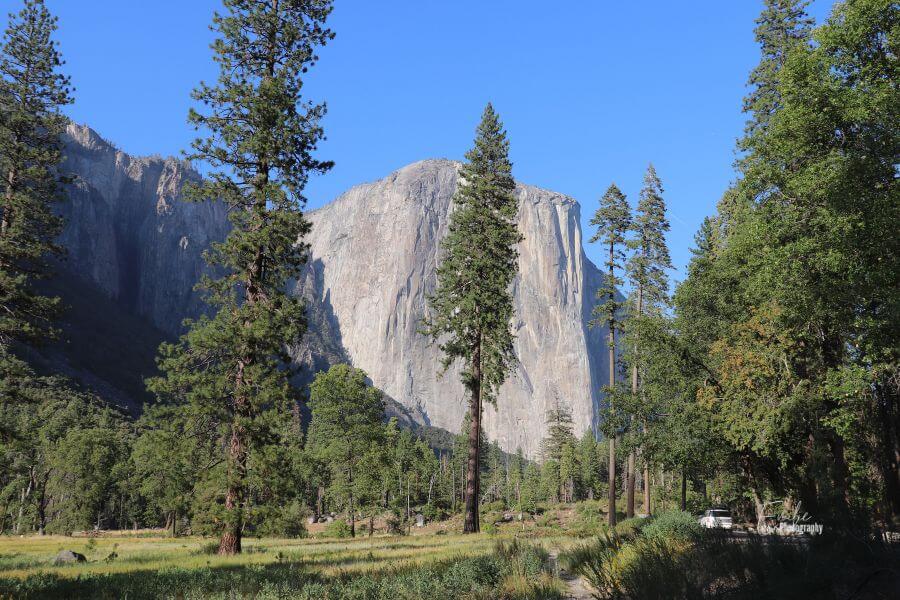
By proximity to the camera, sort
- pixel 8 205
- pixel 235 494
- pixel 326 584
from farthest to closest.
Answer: pixel 8 205, pixel 235 494, pixel 326 584

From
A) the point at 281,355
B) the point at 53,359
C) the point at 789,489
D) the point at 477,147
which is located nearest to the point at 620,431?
the point at 789,489

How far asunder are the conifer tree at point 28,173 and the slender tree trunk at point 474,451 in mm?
17300

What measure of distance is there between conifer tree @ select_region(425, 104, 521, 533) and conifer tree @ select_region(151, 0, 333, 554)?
10024 millimetres

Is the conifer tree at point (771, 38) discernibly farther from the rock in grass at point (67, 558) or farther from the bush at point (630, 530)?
the rock in grass at point (67, 558)

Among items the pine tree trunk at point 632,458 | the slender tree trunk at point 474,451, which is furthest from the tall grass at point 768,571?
the pine tree trunk at point 632,458

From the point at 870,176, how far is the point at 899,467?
1100 centimetres

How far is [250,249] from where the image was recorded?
1803cm

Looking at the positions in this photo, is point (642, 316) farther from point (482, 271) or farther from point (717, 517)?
point (717, 517)

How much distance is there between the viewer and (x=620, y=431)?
96.5 feet

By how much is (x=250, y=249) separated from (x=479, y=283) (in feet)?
41.5

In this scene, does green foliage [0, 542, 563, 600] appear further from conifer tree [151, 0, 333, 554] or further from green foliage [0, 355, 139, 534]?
green foliage [0, 355, 139, 534]

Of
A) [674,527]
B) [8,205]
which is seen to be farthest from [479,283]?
[8,205]

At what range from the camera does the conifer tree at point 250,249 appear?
16781mm

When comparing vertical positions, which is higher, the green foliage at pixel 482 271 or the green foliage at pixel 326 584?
the green foliage at pixel 482 271
